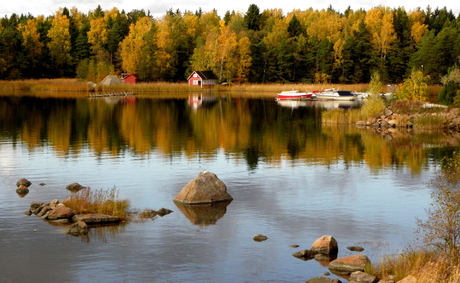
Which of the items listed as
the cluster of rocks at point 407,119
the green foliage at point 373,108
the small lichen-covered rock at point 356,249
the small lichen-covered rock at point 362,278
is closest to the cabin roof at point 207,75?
the green foliage at point 373,108

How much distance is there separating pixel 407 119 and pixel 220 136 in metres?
21.0

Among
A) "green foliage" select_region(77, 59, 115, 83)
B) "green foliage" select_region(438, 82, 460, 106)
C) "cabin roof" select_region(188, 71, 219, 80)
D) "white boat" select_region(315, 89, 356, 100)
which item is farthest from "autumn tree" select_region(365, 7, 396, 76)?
"green foliage" select_region(438, 82, 460, 106)

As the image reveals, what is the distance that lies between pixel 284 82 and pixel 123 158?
108378mm

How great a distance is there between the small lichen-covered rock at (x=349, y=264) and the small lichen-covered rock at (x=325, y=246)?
1.22 meters

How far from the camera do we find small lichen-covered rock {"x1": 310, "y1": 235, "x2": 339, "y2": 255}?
22281 millimetres

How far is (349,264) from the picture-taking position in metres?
20.6

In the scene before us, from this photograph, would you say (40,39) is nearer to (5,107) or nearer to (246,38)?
(246,38)

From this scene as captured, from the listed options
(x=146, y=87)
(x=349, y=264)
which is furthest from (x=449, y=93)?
(x=146, y=87)

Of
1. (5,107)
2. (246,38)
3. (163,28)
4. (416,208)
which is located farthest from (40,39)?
(416,208)

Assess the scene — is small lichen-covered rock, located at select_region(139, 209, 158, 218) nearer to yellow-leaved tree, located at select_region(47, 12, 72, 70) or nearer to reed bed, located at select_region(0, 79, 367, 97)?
reed bed, located at select_region(0, 79, 367, 97)

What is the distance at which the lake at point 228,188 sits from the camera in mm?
21578

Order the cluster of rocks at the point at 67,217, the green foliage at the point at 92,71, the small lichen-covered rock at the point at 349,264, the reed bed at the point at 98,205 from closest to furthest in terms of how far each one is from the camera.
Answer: the small lichen-covered rock at the point at 349,264 → the cluster of rocks at the point at 67,217 → the reed bed at the point at 98,205 → the green foliage at the point at 92,71

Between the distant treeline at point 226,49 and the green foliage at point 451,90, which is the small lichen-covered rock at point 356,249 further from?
the distant treeline at point 226,49

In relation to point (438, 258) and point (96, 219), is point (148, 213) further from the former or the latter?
point (438, 258)
